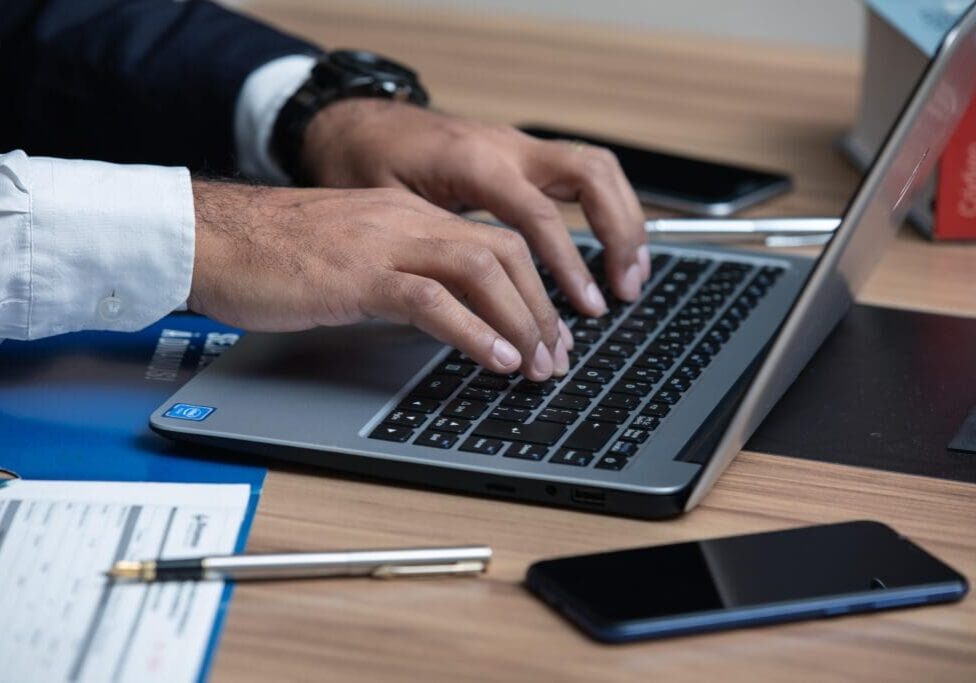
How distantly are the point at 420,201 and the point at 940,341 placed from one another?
37 centimetres

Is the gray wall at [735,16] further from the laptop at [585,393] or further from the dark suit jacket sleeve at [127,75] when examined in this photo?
the laptop at [585,393]

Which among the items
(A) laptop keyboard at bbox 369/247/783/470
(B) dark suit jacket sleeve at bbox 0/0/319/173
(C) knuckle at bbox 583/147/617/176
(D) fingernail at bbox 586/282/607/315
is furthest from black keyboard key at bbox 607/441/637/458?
(B) dark suit jacket sleeve at bbox 0/0/319/173

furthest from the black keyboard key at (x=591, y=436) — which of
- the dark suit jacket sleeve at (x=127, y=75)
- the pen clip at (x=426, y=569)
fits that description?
the dark suit jacket sleeve at (x=127, y=75)

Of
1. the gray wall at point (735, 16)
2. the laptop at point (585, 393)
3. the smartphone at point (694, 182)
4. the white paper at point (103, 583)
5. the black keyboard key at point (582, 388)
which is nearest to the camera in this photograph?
the white paper at point (103, 583)

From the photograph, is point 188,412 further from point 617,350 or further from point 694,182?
point 694,182

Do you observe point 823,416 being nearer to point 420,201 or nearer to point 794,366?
point 794,366

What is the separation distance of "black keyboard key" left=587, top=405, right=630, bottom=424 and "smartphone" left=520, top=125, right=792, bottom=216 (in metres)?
0.43

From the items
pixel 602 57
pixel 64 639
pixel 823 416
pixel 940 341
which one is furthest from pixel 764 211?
pixel 64 639

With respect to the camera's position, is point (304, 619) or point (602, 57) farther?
point (602, 57)

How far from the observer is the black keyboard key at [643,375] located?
0.82 m

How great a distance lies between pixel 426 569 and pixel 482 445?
0.10m

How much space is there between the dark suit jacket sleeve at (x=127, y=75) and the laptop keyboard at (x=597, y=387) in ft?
1.36

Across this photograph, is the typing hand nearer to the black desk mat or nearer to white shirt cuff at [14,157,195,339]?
the black desk mat

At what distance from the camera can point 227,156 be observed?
124 cm
